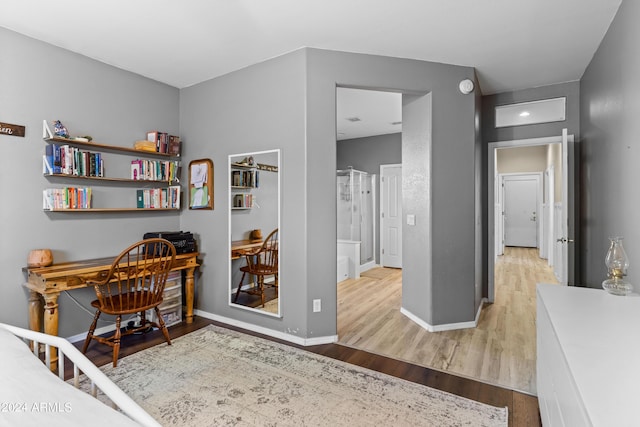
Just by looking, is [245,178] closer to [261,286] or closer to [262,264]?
[262,264]

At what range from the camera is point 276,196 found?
121 inches

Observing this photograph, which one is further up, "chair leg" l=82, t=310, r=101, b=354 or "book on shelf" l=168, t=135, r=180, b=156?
"book on shelf" l=168, t=135, r=180, b=156

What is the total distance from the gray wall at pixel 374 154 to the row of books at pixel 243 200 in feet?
11.2

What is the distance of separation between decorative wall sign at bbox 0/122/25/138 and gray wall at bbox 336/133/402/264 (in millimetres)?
4675

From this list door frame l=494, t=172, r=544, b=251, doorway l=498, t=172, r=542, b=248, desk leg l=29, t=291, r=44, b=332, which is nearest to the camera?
desk leg l=29, t=291, r=44, b=332

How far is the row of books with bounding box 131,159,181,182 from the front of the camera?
3318 millimetres

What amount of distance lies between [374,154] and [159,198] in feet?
13.4

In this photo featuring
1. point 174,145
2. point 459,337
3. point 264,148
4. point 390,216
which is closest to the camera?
point 459,337

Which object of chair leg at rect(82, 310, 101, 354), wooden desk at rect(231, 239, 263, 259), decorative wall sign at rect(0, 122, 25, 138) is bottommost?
Result: chair leg at rect(82, 310, 101, 354)

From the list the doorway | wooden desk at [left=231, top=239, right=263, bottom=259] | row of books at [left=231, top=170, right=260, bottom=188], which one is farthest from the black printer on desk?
the doorway

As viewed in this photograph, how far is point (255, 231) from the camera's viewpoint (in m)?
3.26

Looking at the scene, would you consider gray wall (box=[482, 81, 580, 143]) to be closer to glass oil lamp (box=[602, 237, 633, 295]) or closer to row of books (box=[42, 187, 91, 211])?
glass oil lamp (box=[602, 237, 633, 295])

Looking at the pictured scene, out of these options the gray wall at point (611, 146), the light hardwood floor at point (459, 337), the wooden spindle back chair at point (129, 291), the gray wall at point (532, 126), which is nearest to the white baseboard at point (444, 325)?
the light hardwood floor at point (459, 337)

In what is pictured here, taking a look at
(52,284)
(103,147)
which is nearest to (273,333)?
(52,284)
